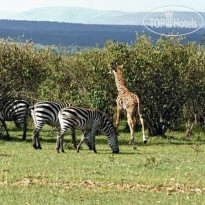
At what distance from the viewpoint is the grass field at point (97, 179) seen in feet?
35.1

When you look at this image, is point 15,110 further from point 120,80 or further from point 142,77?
point 142,77

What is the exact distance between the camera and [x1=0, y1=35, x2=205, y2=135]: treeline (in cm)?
2797

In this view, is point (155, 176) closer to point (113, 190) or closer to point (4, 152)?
point (113, 190)

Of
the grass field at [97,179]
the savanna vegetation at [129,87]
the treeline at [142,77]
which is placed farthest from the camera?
the treeline at [142,77]

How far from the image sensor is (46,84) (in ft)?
102

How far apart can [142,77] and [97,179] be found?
15.7 metres

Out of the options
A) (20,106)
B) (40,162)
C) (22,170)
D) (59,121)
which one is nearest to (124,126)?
(20,106)

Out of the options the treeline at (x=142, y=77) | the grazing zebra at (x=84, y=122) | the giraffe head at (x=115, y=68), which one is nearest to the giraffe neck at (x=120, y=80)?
the giraffe head at (x=115, y=68)

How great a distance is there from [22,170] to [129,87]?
14485 millimetres

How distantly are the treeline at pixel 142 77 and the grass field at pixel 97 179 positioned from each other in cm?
782

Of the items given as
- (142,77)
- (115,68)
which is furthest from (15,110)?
(142,77)

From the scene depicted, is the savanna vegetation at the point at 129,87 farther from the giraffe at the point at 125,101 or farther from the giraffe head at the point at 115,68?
the giraffe head at the point at 115,68

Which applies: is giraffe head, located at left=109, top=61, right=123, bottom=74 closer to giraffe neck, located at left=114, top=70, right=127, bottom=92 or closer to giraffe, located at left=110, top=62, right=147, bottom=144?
giraffe, located at left=110, top=62, right=147, bottom=144

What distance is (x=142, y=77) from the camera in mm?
28062
